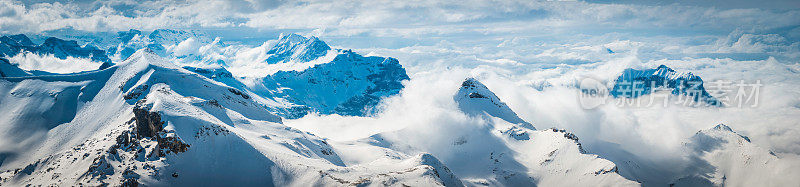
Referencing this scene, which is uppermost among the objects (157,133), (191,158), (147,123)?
(147,123)

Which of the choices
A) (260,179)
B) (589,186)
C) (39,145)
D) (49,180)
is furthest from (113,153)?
(589,186)

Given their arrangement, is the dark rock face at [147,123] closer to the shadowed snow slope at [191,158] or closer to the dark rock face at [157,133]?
the dark rock face at [157,133]

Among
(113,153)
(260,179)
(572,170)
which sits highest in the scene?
(113,153)

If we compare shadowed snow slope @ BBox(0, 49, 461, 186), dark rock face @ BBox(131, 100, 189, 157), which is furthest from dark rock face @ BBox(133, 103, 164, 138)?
shadowed snow slope @ BBox(0, 49, 461, 186)

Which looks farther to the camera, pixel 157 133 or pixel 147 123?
pixel 147 123

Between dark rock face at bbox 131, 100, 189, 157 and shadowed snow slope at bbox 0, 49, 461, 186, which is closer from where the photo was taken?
shadowed snow slope at bbox 0, 49, 461, 186

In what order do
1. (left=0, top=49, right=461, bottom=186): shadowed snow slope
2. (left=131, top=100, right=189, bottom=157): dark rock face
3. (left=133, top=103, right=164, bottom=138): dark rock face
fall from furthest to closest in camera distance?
(left=133, top=103, right=164, bottom=138): dark rock face, (left=131, top=100, right=189, bottom=157): dark rock face, (left=0, top=49, right=461, bottom=186): shadowed snow slope

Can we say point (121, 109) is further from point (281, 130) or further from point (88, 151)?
point (281, 130)

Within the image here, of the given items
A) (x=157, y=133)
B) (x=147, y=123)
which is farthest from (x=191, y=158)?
(x=147, y=123)

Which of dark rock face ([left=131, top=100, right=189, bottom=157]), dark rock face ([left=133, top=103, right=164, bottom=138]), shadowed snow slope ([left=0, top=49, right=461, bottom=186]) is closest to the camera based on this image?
shadowed snow slope ([left=0, top=49, right=461, bottom=186])

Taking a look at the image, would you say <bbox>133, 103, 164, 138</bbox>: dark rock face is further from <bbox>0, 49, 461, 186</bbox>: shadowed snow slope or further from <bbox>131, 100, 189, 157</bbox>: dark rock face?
<bbox>0, 49, 461, 186</bbox>: shadowed snow slope

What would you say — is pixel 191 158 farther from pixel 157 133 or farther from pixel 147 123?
pixel 147 123
